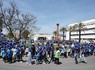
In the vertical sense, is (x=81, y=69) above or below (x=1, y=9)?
below

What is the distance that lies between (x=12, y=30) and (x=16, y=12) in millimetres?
4707

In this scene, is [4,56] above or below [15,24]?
below

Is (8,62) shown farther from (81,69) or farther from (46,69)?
(81,69)

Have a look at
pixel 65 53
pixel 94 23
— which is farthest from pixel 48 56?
pixel 94 23

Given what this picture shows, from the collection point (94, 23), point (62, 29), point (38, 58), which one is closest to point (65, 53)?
point (38, 58)

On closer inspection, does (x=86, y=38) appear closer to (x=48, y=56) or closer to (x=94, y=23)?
(x=94, y=23)

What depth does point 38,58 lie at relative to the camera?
53.9 feet

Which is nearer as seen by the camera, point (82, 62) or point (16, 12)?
point (82, 62)

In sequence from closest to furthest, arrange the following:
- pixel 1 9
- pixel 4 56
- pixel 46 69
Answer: pixel 46 69 < pixel 4 56 < pixel 1 9

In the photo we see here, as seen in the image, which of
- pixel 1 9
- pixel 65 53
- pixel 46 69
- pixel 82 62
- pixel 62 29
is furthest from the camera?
pixel 62 29

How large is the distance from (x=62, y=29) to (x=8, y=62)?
9172 centimetres

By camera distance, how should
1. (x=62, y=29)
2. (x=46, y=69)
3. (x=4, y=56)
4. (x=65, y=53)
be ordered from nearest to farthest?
(x=46, y=69), (x=4, y=56), (x=65, y=53), (x=62, y=29)

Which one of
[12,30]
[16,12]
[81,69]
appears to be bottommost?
[81,69]

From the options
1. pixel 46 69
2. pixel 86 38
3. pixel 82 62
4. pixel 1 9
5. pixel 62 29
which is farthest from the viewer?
pixel 86 38
